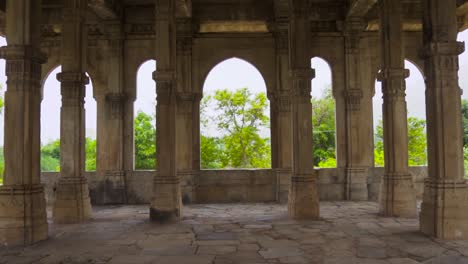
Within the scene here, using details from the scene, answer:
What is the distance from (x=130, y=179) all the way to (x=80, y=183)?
4.86 metres

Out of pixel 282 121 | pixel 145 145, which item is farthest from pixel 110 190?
pixel 145 145

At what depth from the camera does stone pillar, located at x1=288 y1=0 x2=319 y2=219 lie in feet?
32.3

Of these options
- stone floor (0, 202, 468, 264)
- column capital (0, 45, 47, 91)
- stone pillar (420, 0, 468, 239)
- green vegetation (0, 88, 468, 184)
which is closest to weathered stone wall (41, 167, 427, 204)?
stone floor (0, 202, 468, 264)

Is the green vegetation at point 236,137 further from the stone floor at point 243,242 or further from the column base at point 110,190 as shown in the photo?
the stone floor at point 243,242

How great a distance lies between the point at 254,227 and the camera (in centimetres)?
885

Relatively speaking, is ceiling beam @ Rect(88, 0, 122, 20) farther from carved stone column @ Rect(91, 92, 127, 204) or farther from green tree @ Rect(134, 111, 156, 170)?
green tree @ Rect(134, 111, 156, 170)

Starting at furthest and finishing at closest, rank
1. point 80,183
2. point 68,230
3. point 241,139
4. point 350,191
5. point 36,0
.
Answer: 1. point 241,139
2. point 350,191
3. point 80,183
4. point 68,230
5. point 36,0

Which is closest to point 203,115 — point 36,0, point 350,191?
point 350,191

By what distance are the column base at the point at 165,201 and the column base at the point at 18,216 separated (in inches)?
114

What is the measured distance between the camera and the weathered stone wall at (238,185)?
14.7m

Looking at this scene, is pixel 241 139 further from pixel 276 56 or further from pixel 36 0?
pixel 36 0

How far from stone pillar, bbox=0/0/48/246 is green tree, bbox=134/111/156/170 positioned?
78.6ft

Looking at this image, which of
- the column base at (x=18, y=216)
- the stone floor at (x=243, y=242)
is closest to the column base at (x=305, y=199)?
the stone floor at (x=243, y=242)

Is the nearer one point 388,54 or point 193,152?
point 388,54
